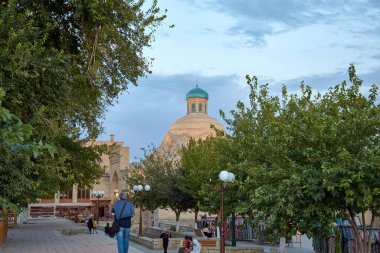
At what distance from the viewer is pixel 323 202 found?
1148 centimetres

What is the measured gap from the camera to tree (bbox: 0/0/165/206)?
11.9 metres

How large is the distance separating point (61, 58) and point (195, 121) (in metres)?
77.2

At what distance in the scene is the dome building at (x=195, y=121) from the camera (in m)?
85.1

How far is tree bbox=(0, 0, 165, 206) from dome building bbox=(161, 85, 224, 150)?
65.2 metres

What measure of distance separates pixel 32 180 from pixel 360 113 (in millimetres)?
9415

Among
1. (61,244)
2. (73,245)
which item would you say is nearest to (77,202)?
(61,244)

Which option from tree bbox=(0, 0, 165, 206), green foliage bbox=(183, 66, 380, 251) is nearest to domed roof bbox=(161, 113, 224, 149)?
tree bbox=(0, 0, 165, 206)

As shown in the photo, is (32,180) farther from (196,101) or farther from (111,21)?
(196,101)

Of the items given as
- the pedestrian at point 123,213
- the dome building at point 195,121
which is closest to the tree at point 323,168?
the pedestrian at point 123,213

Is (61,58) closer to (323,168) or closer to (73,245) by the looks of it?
(323,168)

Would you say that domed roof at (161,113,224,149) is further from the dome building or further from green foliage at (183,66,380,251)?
green foliage at (183,66,380,251)

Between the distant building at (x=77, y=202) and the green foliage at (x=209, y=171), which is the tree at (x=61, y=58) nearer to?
the green foliage at (x=209, y=171)

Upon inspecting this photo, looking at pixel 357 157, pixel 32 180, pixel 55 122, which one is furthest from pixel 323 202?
pixel 32 180

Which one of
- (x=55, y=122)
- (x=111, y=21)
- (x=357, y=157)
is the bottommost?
(x=357, y=157)
